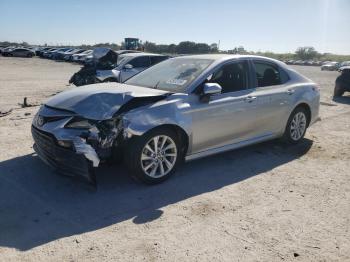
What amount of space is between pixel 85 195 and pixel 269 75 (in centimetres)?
382

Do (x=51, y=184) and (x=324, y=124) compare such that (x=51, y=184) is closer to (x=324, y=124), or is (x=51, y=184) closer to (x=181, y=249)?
(x=181, y=249)

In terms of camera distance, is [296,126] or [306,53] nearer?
[296,126]

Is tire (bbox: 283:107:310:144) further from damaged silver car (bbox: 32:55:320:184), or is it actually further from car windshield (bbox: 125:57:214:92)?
car windshield (bbox: 125:57:214:92)

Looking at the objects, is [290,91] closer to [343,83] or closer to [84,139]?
[84,139]

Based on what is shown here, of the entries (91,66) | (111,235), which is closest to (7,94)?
(91,66)

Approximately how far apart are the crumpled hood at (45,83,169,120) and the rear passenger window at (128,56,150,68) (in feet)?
26.8

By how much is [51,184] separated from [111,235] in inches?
59.3

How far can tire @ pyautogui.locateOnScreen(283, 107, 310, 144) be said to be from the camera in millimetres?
6719

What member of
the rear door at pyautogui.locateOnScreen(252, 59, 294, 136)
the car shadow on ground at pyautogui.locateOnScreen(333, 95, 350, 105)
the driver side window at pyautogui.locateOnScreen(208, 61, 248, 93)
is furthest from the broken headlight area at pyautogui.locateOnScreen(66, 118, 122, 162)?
the car shadow on ground at pyautogui.locateOnScreen(333, 95, 350, 105)

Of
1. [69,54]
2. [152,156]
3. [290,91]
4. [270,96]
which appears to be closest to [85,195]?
A: [152,156]

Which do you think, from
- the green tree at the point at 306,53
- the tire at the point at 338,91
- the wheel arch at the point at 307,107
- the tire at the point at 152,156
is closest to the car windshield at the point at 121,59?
the wheel arch at the point at 307,107

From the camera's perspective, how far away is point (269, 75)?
6426 millimetres

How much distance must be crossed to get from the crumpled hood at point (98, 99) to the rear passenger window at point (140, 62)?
816 cm

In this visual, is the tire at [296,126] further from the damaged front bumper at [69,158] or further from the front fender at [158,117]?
the damaged front bumper at [69,158]
